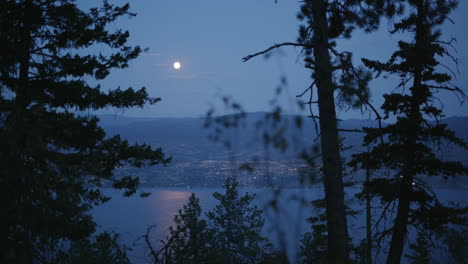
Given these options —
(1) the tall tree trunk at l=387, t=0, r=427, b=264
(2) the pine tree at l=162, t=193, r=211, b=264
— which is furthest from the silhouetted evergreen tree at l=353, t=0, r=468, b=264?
(2) the pine tree at l=162, t=193, r=211, b=264

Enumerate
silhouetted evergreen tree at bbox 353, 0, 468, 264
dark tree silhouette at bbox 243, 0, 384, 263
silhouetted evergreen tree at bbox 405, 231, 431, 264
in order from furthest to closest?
silhouetted evergreen tree at bbox 405, 231, 431, 264
silhouetted evergreen tree at bbox 353, 0, 468, 264
dark tree silhouette at bbox 243, 0, 384, 263

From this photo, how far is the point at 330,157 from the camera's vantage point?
16.4 ft

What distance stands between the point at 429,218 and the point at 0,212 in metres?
11.4

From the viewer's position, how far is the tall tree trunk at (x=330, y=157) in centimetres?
489

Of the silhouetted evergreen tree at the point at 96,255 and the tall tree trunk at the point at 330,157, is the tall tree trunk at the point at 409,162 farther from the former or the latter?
the silhouetted evergreen tree at the point at 96,255

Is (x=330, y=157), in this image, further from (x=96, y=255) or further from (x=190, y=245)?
(x=96, y=255)

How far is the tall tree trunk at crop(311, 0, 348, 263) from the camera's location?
16.0 feet

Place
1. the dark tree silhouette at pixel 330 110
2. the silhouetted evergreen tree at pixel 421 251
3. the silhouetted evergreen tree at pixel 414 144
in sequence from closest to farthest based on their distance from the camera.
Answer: the dark tree silhouette at pixel 330 110 < the silhouetted evergreen tree at pixel 414 144 < the silhouetted evergreen tree at pixel 421 251

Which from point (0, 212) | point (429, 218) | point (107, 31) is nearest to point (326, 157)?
point (0, 212)

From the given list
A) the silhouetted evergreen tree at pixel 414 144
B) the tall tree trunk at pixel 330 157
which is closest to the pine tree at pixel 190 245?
the tall tree trunk at pixel 330 157

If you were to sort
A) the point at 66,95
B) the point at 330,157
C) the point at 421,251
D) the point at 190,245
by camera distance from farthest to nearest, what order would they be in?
the point at 421,251
the point at 66,95
the point at 190,245
the point at 330,157

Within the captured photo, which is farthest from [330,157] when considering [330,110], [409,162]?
[409,162]

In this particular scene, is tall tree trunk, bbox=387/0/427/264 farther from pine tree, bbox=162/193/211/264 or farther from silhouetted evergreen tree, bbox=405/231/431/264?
pine tree, bbox=162/193/211/264

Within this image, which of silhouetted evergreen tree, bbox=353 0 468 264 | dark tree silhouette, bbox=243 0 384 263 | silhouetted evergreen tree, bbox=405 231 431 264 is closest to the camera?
dark tree silhouette, bbox=243 0 384 263
